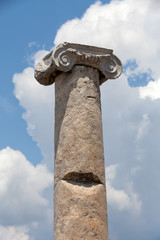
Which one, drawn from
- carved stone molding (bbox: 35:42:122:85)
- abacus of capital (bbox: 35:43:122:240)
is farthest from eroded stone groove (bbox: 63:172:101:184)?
carved stone molding (bbox: 35:42:122:85)

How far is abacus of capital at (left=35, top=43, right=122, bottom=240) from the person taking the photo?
7031 mm

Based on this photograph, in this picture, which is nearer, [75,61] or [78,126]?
[78,126]

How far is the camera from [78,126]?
762 centimetres

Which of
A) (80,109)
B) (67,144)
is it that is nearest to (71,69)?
(80,109)

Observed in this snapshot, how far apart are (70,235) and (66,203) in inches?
24.4

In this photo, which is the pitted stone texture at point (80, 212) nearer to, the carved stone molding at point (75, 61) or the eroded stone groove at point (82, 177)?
the eroded stone groove at point (82, 177)

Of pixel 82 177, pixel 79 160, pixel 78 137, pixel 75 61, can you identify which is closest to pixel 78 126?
pixel 78 137

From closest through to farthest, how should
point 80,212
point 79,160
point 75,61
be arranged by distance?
point 80,212 < point 79,160 < point 75,61

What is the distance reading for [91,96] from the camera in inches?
316

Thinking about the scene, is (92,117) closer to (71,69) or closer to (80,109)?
(80,109)

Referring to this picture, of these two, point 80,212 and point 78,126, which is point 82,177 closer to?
point 80,212

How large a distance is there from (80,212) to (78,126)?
5.85ft

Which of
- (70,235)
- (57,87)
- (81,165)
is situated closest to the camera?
(70,235)

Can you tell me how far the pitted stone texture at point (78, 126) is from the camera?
24.4ft
